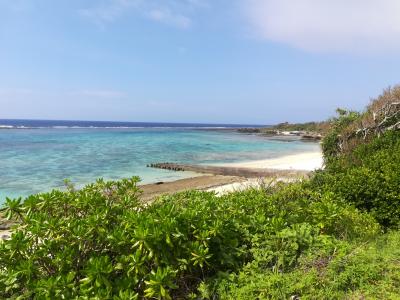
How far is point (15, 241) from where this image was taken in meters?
3.95

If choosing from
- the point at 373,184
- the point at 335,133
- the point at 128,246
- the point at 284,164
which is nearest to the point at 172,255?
the point at 128,246

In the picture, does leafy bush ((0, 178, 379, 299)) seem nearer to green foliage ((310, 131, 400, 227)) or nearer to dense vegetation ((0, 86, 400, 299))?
dense vegetation ((0, 86, 400, 299))

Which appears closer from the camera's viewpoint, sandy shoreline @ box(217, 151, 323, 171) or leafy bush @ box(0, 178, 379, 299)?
leafy bush @ box(0, 178, 379, 299)

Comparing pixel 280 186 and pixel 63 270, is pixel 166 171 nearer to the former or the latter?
pixel 280 186

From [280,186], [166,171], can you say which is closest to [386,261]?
[280,186]

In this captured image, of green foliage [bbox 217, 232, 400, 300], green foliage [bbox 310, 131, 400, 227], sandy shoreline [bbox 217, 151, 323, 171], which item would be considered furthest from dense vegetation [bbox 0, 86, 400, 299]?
sandy shoreline [bbox 217, 151, 323, 171]

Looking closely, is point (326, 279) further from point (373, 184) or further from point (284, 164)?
point (284, 164)

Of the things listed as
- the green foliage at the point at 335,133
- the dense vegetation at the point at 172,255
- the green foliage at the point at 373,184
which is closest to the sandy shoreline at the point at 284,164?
the green foliage at the point at 335,133

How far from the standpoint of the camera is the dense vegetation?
3.85 meters

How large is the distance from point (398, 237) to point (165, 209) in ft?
13.0

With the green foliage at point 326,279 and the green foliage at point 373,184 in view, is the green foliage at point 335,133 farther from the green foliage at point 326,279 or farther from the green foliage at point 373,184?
the green foliage at point 326,279

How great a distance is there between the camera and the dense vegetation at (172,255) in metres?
3.85

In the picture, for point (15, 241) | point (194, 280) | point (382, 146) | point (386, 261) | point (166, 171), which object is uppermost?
point (382, 146)

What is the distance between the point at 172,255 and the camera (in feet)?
13.8
